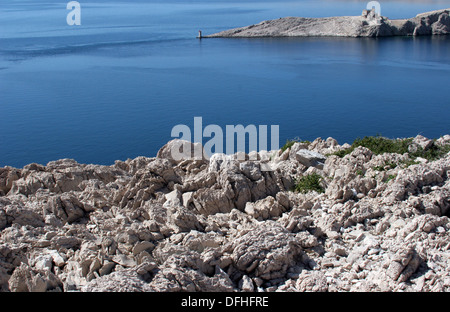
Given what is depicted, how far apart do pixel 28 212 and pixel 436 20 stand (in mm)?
104675

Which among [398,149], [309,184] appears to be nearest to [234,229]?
[309,184]

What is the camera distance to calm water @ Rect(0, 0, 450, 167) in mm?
38312

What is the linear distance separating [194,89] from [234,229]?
42252mm

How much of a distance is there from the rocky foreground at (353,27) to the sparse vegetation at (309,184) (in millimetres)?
89393

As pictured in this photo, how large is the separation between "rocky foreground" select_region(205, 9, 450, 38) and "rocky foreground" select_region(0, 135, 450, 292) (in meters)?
89.3

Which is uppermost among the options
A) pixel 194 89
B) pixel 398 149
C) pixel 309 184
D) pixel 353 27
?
pixel 353 27

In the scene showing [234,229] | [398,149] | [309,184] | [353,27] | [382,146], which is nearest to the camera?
[234,229]

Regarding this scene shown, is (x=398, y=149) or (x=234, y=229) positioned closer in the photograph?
(x=234, y=229)

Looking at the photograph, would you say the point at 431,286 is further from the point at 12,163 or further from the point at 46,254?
the point at 12,163

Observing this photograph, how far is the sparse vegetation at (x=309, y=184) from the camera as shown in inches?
600

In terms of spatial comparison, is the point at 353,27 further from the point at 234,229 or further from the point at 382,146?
the point at 234,229

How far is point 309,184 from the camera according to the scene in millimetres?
15430

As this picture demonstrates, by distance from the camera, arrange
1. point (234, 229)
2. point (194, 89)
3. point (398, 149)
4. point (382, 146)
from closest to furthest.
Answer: point (234, 229) → point (398, 149) → point (382, 146) → point (194, 89)

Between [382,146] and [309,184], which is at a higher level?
[382,146]
